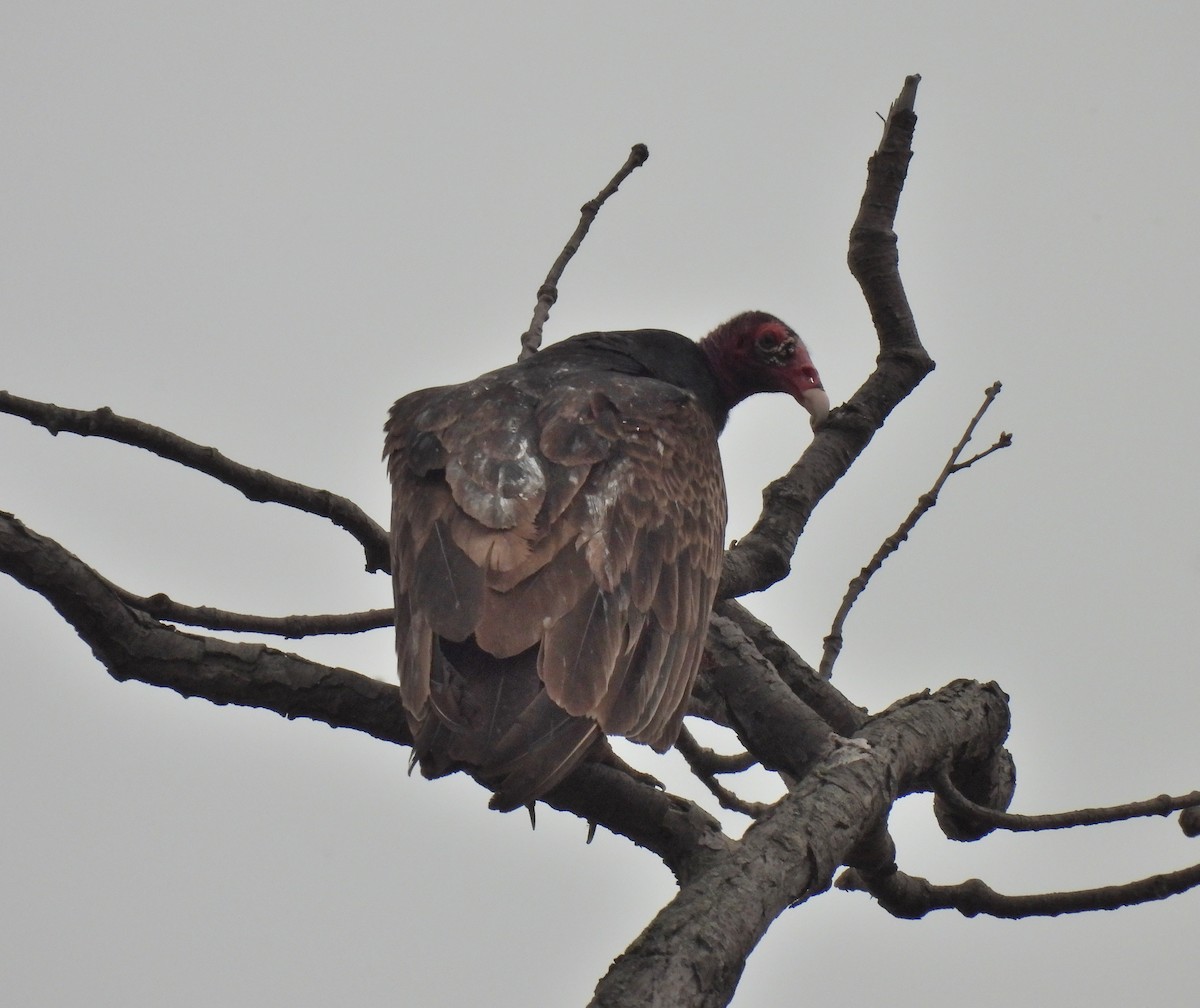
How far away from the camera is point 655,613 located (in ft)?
13.9

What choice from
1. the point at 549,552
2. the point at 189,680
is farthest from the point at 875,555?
the point at 189,680

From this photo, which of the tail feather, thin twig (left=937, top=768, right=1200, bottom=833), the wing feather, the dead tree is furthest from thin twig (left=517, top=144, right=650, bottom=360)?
thin twig (left=937, top=768, right=1200, bottom=833)

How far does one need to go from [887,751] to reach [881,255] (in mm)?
2292

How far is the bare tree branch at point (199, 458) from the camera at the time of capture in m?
3.59

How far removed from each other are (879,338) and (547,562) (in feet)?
7.28

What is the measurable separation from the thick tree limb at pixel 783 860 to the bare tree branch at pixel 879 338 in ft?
3.39

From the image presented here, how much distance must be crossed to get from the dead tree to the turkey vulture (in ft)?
0.66

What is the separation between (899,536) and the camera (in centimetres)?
521

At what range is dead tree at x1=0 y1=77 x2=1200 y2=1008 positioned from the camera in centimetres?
298

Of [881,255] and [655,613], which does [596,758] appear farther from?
[881,255]

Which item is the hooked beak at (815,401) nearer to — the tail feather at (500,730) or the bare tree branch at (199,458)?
the bare tree branch at (199,458)

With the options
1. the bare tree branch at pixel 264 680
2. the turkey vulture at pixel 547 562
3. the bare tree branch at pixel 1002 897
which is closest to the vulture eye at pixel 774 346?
the turkey vulture at pixel 547 562

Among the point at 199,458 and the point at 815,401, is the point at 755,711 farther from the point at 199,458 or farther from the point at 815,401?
the point at 815,401

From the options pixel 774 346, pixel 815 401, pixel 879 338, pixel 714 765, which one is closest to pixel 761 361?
pixel 774 346
